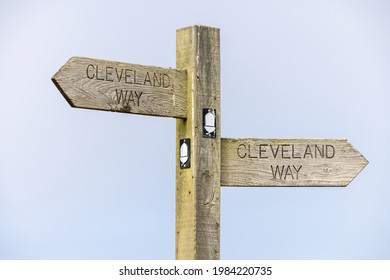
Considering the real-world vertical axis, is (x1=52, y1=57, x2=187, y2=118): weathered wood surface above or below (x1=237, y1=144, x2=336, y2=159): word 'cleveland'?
above

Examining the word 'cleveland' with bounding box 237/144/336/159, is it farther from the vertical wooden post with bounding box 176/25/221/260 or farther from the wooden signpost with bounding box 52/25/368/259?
the vertical wooden post with bounding box 176/25/221/260

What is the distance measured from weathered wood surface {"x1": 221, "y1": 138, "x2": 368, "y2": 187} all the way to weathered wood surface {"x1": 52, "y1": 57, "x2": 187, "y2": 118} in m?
0.39

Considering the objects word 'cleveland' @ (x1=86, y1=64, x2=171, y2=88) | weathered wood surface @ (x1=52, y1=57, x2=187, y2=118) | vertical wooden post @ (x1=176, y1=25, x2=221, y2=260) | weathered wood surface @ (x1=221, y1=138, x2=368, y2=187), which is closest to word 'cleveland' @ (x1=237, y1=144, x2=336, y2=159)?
weathered wood surface @ (x1=221, y1=138, x2=368, y2=187)

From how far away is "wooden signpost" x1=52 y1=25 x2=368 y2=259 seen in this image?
5.70m

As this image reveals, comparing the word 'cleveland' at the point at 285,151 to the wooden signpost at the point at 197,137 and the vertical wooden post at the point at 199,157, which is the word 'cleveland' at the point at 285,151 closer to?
the wooden signpost at the point at 197,137

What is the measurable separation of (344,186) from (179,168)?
926 millimetres

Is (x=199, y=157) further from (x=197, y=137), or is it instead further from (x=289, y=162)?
(x=289, y=162)

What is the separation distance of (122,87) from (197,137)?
0.46 meters

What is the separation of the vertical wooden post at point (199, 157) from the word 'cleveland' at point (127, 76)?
167 mm

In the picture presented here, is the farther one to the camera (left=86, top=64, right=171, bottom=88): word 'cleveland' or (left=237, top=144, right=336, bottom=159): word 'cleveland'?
(left=237, top=144, right=336, bottom=159): word 'cleveland'

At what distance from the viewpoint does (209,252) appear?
5.95 meters

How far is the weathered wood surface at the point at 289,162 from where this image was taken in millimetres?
6121

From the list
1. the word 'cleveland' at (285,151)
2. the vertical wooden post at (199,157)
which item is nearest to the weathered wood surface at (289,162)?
the word 'cleveland' at (285,151)

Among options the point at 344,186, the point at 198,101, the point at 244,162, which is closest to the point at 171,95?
the point at 198,101
